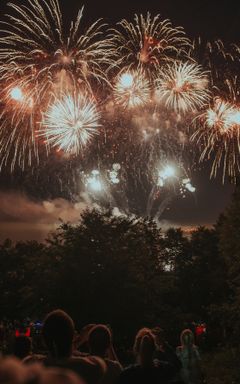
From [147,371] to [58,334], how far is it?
141 centimetres

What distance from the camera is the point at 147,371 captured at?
5.04 meters

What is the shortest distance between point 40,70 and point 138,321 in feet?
53.0

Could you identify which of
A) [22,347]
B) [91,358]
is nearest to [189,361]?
[22,347]

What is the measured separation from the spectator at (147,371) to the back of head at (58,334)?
1.06m

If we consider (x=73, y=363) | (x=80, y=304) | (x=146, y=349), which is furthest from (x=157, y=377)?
(x=80, y=304)

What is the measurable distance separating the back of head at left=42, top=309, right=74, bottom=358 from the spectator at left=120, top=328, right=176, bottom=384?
1.06 meters

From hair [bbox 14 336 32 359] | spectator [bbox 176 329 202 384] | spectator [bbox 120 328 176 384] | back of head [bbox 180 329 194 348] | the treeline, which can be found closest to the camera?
spectator [bbox 120 328 176 384]

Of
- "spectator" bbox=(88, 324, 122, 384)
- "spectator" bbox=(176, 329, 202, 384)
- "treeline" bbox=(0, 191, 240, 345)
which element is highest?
"treeline" bbox=(0, 191, 240, 345)

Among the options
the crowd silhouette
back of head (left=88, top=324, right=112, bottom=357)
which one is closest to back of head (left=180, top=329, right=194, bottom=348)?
the crowd silhouette

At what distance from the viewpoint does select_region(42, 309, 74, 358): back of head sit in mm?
4039

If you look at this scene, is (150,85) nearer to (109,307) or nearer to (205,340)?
(109,307)

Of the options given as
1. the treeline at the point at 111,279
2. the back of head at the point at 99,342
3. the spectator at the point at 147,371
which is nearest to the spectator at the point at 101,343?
the back of head at the point at 99,342

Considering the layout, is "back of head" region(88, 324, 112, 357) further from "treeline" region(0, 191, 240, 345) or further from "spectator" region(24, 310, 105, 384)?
"treeline" region(0, 191, 240, 345)

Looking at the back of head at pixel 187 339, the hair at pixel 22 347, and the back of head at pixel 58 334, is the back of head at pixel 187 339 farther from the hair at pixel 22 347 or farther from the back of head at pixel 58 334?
the back of head at pixel 58 334
